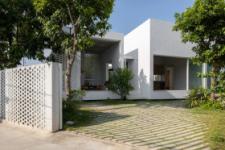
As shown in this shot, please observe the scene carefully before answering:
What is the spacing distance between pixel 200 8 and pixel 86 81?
34.1ft

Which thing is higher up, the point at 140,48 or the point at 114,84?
the point at 140,48

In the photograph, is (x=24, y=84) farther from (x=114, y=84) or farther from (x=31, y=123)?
(x=114, y=84)

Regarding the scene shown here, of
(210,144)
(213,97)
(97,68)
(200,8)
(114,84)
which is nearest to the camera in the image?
(210,144)

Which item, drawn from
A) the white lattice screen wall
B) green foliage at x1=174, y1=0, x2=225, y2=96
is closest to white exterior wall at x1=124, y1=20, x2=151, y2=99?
green foliage at x1=174, y1=0, x2=225, y2=96

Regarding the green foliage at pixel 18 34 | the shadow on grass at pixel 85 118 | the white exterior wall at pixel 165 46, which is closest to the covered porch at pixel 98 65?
the white exterior wall at pixel 165 46

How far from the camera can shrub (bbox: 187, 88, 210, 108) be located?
44.9ft

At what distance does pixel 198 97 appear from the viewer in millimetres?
14195

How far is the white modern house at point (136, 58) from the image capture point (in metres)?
18.0

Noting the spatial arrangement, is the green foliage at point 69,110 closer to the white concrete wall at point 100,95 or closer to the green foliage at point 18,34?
the green foliage at point 18,34

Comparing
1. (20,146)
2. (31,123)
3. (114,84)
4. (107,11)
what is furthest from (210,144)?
(114,84)

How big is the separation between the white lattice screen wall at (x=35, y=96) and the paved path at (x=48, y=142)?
1.70ft

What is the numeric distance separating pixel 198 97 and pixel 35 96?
8.65 meters

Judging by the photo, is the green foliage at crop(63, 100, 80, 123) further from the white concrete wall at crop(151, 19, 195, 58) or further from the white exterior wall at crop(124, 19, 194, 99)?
the white concrete wall at crop(151, 19, 195, 58)

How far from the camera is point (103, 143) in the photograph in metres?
6.64
